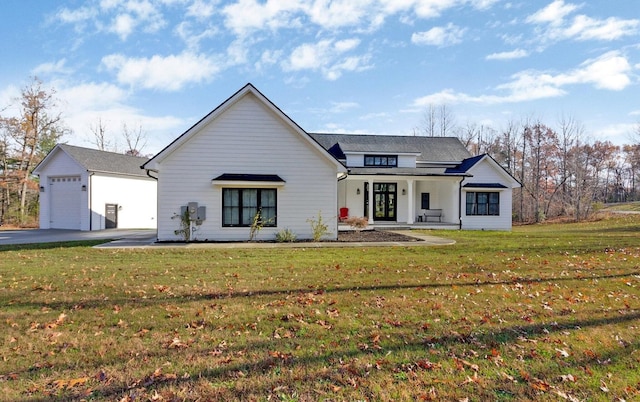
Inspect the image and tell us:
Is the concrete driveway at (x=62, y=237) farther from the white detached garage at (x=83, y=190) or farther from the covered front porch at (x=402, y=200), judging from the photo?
the covered front porch at (x=402, y=200)

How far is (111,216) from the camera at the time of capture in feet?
79.1

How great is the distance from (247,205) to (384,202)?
11.5 m

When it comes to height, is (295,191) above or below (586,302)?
above

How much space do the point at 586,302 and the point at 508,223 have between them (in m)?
20.0

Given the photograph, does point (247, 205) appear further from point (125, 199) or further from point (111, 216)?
point (125, 199)

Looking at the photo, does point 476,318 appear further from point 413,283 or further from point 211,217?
point 211,217

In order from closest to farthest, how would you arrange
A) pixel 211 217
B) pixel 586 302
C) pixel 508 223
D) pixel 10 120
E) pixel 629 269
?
pixel 586 302 → pixel 629 269 → pixel 211 217 → pixel 508 223 → pixel 10 120

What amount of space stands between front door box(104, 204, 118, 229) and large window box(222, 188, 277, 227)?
1272 cm

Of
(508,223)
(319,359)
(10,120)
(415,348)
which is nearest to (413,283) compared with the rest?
(415,348)

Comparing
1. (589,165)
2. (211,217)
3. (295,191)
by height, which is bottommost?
(211,217)

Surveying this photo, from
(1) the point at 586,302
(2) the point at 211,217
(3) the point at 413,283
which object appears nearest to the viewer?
(1) the point at 586,302

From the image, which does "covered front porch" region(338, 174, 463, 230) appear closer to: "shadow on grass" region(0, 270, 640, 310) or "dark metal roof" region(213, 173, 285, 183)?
"dark metal roof" region(213, 173, 285, 183)

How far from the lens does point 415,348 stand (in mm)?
4129

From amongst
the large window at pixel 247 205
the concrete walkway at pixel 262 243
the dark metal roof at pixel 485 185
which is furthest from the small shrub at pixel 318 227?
the dark metal roof at pixel 485 185
